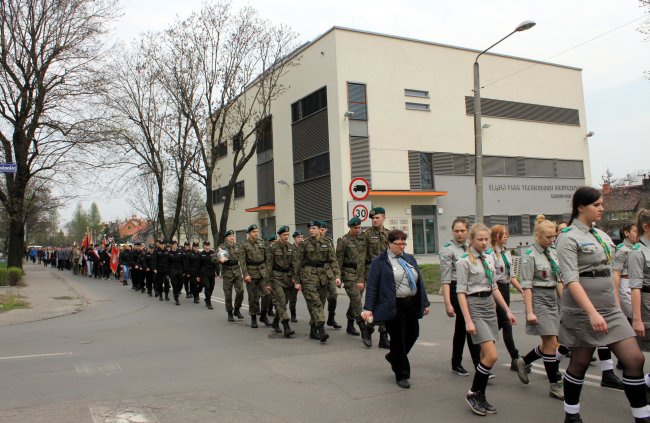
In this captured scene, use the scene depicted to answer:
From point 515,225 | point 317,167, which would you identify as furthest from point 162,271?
point 515,225

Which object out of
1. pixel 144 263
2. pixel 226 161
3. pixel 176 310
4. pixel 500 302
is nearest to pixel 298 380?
pixel 500 302

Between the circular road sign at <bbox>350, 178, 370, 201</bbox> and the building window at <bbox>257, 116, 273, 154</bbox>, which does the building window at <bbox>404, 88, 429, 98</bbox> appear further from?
the circular road sign at <bbox>350, 178, 370, 201</bbox>

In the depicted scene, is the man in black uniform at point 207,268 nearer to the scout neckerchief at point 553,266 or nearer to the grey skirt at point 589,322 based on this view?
the scout neckerchief at point 553,266

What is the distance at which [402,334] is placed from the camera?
6078 millimetres

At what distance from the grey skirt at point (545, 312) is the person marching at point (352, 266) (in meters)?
3.57

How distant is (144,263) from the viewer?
20.0 meters

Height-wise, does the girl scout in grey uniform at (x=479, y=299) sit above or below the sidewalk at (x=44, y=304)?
above

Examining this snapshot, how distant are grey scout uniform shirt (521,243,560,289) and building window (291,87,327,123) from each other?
25.6 metres

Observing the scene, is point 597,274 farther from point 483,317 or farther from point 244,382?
point 244,382

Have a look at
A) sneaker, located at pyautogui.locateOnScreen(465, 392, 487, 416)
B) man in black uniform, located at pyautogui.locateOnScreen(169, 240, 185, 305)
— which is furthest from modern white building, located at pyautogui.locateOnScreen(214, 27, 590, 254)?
sneaker, located at pyautogui.locateOnScreen(465, 392, 487, 416)

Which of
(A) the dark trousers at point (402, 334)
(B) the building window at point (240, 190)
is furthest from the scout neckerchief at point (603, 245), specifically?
(B) the building window at point (240, 190)

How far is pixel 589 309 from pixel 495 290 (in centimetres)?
181

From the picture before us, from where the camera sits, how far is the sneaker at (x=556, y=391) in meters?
5.33

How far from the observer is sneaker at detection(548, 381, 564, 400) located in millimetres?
5332
